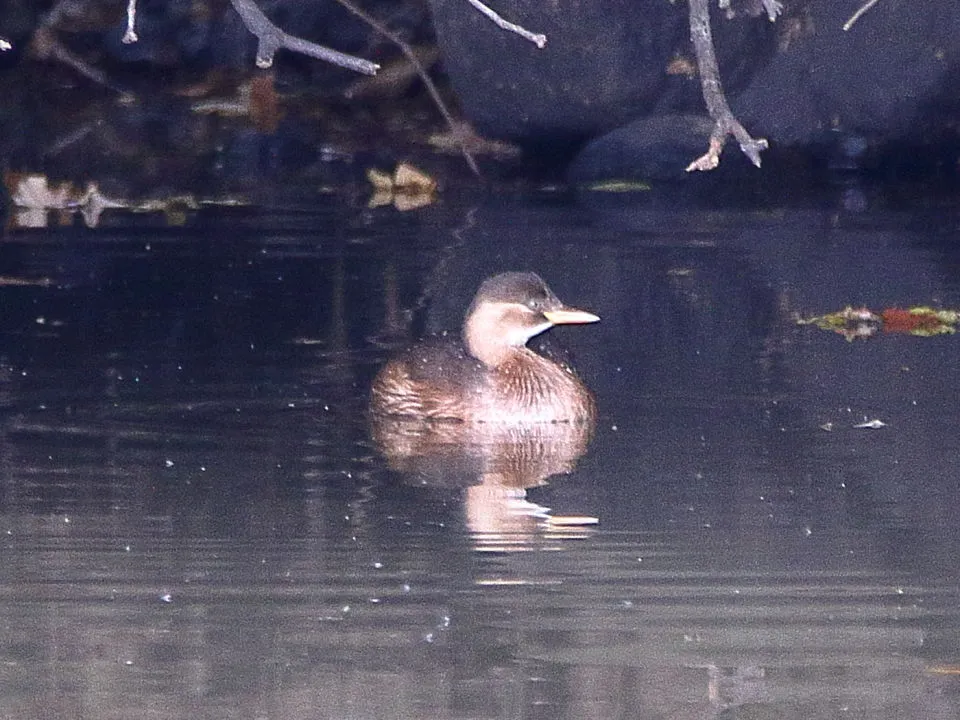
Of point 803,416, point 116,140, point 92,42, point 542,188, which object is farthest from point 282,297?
point 92,42

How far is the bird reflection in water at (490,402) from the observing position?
8953mm

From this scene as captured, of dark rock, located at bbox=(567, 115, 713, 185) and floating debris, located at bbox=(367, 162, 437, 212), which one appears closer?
floating debris, located at bbox=(367, 162, 437, 212)

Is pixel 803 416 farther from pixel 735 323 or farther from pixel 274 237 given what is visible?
pixel 274 237

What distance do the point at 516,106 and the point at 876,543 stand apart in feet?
37.5

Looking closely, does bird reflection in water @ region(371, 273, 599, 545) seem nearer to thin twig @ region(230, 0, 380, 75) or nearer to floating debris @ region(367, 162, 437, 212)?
thin twig @ region(230, 0, 380, 75)

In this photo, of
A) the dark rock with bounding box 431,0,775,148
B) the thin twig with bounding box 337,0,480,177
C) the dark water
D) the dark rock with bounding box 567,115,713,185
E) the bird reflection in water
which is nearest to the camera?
the dark water

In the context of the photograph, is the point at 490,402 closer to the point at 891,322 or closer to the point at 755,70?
the point at 891,322

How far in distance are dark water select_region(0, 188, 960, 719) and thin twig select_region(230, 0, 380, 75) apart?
1.50 meters

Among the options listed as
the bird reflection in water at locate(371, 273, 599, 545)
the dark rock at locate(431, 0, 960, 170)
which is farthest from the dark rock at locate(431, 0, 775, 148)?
the bird reflection in water at locate(371, 273, 599, 545)

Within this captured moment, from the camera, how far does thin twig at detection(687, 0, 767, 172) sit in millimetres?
7284

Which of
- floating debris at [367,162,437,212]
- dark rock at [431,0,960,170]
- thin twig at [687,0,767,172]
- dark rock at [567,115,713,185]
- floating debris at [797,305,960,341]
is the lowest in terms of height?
floating debris at [797,305,960,341]

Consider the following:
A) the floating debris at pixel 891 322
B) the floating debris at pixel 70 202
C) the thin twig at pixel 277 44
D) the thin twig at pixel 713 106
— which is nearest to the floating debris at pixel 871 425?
the thin twig at pixel 713 106

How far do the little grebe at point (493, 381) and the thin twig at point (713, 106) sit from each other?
6.73ft

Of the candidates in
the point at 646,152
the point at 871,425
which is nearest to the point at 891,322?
the point at 871,425
